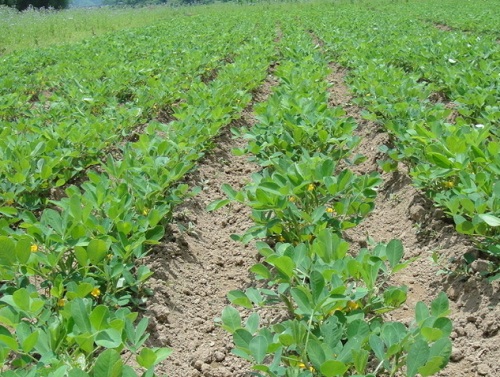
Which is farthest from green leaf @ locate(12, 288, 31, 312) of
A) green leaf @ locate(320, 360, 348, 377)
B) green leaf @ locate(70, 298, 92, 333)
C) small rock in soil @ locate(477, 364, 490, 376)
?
small rock in soil @ locate(477, 364, 490, 376)

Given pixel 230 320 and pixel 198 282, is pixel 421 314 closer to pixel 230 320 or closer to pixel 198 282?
pixel 230 320

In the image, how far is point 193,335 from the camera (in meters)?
2.69

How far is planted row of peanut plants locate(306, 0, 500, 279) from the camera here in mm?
2684

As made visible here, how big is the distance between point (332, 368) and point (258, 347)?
0.26 meters

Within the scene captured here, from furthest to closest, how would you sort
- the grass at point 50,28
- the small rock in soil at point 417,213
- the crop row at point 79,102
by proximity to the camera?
1. the grass at point 50,28
2. the crop row at point 79,102
3. the small rock in soil at point 417,213

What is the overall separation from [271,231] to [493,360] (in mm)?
1252

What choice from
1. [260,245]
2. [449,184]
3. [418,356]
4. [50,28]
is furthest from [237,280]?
[50,28]

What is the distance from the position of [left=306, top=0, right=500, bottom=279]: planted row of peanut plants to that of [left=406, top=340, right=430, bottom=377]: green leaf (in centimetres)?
101

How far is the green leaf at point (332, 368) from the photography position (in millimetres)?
1523

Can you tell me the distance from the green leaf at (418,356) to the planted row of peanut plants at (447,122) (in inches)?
39.7

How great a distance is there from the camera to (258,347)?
5.54ft

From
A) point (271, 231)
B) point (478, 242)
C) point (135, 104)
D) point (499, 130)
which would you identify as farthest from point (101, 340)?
point (135, 104)

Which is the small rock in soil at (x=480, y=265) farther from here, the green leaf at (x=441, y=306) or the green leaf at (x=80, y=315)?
the green leaf at (x=80, y=315)

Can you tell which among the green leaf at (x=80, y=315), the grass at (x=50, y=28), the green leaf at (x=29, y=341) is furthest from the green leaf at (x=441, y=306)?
the grass at (x=50, y=28)
